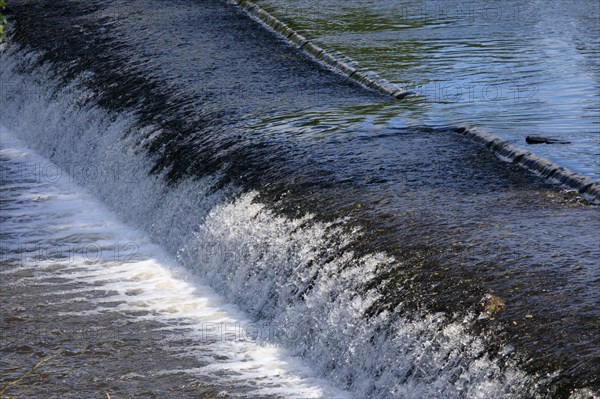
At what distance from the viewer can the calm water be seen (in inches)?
484

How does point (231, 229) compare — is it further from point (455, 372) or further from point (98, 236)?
point (455, 372)

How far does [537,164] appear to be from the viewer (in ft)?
Answer: 35.6

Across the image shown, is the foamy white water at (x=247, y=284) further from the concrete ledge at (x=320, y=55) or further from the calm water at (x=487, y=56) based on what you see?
the concrete ledge at (x=320, y=55)

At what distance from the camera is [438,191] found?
1027cm

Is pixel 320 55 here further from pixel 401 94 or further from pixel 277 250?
pixel 277 250

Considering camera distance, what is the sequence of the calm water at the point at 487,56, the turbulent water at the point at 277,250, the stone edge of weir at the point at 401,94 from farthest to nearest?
the calm water at the point at 487,56 → the stone edge of weir at the point at 401,94 → the turbulent water at the point at 277,250

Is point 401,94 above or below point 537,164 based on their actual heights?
above

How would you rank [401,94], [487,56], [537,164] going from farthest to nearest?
[487,56]
[401,94]
[537,164]

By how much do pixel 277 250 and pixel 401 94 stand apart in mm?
4237

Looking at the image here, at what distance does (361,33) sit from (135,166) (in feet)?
16.7

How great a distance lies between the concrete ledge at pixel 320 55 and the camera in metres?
14.1

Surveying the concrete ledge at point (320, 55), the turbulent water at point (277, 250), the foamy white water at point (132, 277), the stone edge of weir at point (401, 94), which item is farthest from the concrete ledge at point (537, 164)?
the foamy white water at point (132, 277)

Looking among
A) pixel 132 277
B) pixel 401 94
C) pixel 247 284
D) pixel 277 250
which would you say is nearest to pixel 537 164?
pixel 277 250

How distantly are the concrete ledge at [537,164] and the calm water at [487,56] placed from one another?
0.16m
